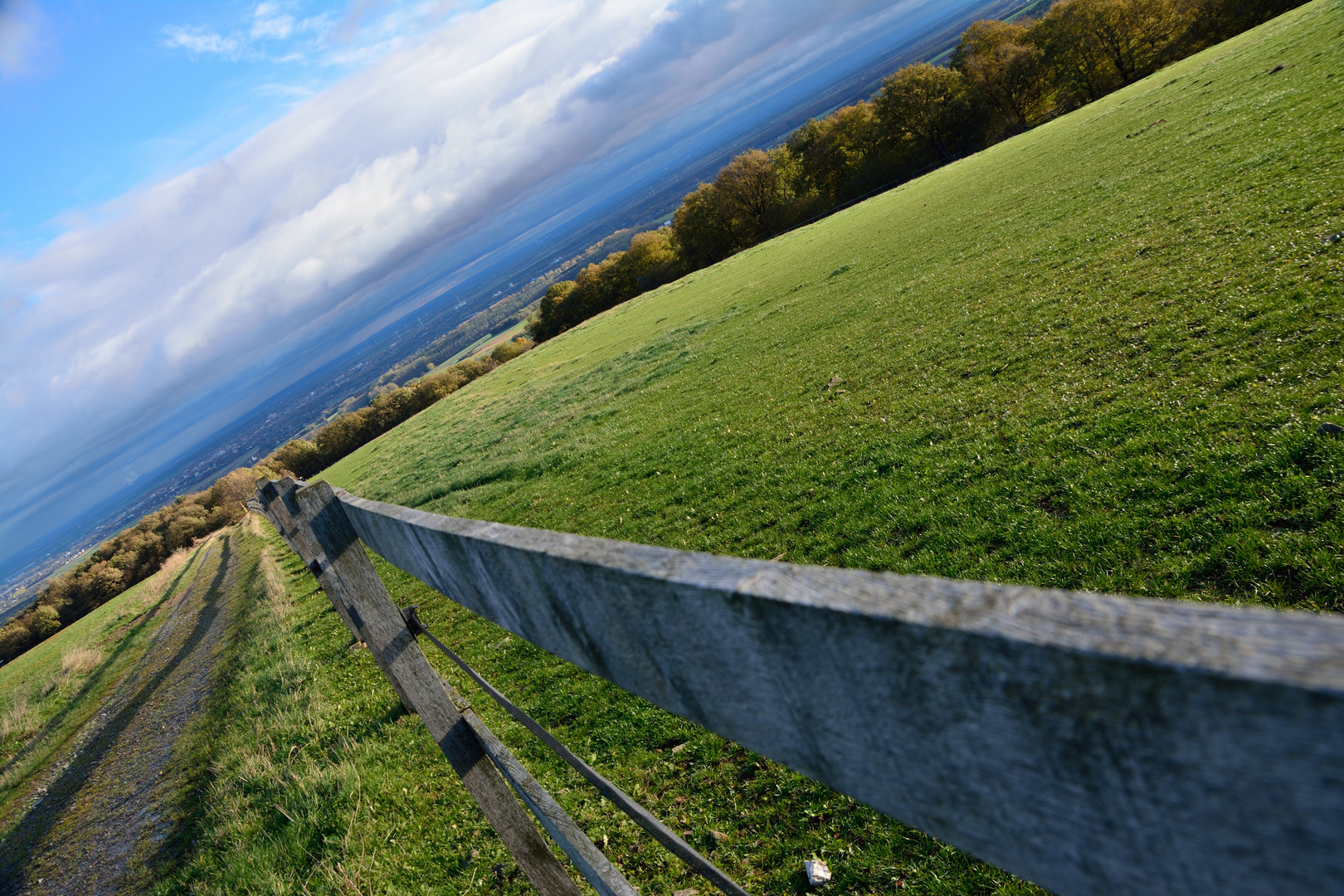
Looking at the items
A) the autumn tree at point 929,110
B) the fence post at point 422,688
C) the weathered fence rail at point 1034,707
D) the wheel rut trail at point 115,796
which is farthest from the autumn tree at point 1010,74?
the weathered fence rail at point 1034,707

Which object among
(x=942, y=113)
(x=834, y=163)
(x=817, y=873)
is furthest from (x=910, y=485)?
(x=834, y=163)

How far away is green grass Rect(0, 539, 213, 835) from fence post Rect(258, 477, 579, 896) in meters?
12.1

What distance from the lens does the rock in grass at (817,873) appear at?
459cm

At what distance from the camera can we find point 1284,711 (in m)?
0.58

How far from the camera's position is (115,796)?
30.2 ft

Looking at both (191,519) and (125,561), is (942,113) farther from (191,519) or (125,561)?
(125,561)

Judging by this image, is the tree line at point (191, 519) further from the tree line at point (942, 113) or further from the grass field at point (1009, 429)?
the grass field at point (1009, 429)

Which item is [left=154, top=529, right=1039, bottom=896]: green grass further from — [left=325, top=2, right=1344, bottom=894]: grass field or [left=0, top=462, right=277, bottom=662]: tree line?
[left=0, top=462, right=277, bottom=662]: tree line

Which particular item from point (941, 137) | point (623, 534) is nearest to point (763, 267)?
point (623, 534)

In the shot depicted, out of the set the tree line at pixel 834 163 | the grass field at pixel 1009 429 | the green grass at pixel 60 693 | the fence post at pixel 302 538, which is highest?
the tree line at pixel 834 163

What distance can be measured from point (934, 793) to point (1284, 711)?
2.06ft

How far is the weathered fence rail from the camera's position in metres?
0.62

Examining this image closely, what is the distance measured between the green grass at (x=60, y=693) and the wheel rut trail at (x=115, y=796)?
68 cm

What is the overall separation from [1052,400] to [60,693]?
27.9m
